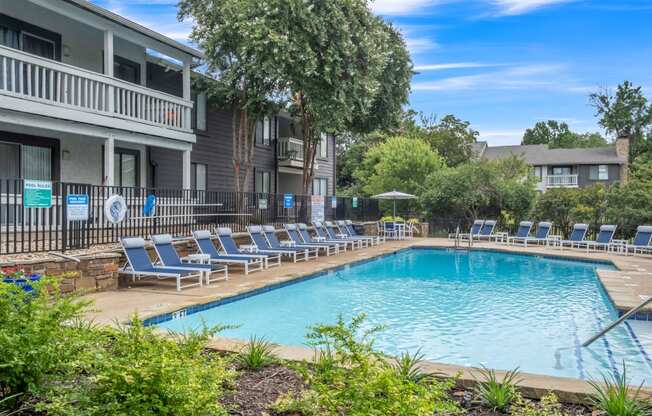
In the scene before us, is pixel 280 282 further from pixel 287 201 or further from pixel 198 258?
pixel 287 201

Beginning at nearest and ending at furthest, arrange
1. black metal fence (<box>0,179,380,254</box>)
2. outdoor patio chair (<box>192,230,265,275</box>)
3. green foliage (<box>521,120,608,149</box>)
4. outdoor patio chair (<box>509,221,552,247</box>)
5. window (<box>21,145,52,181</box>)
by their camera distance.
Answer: black metal fence (<box>0,179,380,254</box>) → outdoor patio chair (<box>192,230,265,275</box>) → window (<box>21,145,52,181</box>) → outdoor patio chair (<box>509,221,552,247</box>) → green foliage (<box>521,120,608,149</box>)

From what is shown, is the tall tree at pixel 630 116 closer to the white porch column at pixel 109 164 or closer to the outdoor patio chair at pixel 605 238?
the outdoor patio chair at pixel 605 238

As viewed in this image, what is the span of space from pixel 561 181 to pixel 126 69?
129ft

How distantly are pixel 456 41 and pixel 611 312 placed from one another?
19296 mm

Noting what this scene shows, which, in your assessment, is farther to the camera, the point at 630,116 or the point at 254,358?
the point at 630,116

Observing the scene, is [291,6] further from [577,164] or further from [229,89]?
[577,164]

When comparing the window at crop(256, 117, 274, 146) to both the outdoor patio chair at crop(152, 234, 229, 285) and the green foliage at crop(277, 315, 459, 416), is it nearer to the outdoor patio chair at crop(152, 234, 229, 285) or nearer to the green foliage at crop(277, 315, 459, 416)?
the outdoor patio chair at crop(152, 234, 229, 285)

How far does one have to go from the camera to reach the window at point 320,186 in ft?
91.9

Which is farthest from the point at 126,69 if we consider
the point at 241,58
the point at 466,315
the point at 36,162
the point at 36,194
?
the point at 466,315

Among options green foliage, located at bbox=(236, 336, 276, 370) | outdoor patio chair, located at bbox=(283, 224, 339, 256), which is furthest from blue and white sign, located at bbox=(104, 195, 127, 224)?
green foliage, located at bbox=(236, 336, 276, 370)

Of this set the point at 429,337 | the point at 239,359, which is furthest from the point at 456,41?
the point at 239,359

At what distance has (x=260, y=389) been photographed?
165 inches

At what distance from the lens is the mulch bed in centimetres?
378

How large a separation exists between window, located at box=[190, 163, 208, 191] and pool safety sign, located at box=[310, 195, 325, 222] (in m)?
4.05
